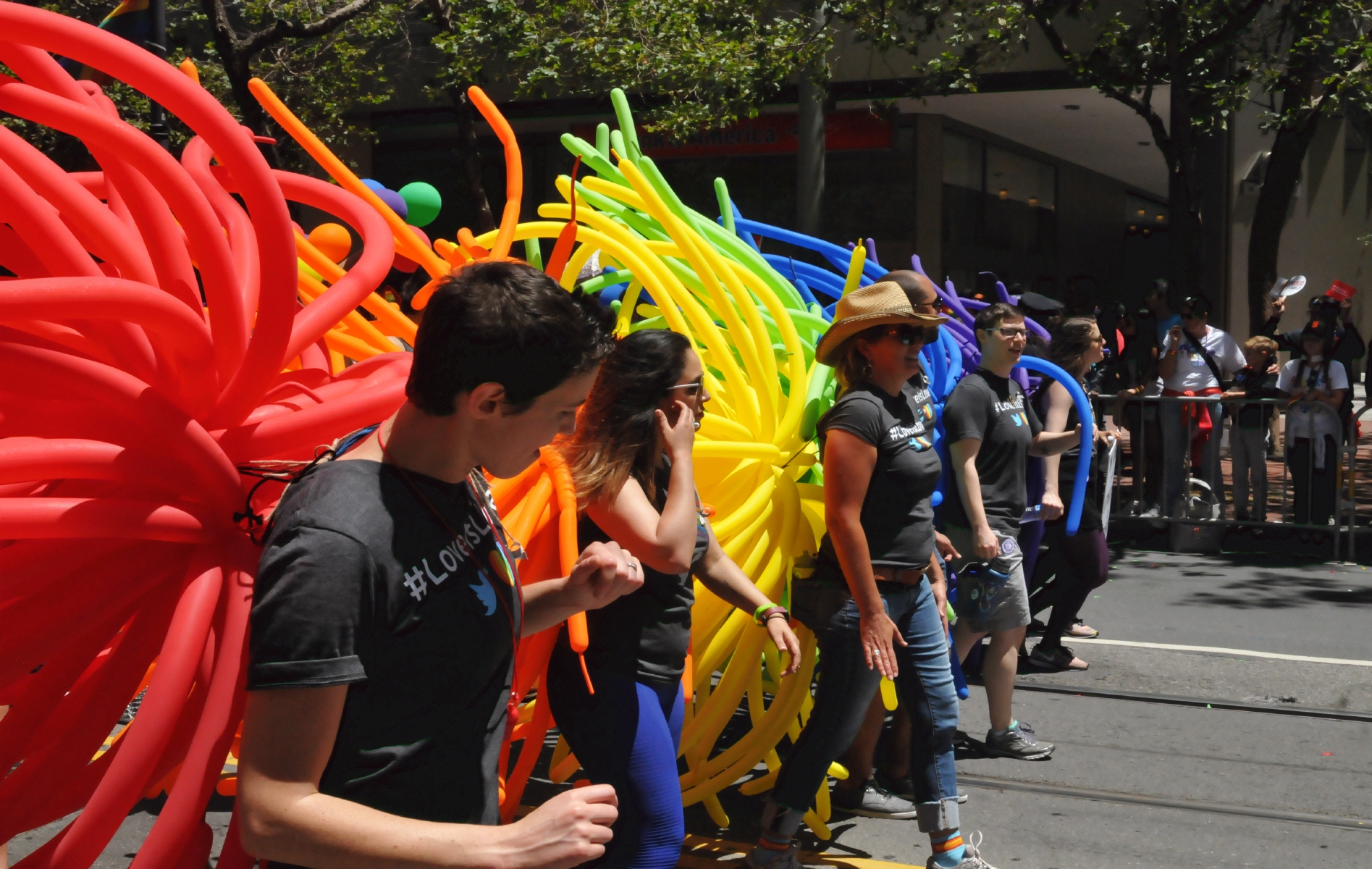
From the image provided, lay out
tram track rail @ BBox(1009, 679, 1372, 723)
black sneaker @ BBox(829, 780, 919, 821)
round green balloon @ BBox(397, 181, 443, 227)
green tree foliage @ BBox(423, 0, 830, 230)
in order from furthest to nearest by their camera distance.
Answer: green tree foliage @ BBox(423, 0, 830, 230)
round green balloon @ BBox(397, 181, 443, 227)
tram track rail @ BBox(1009, 679, 1372, 723)
black sneaker @ BBox(829, 780, 919, 821)

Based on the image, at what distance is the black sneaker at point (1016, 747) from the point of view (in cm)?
538

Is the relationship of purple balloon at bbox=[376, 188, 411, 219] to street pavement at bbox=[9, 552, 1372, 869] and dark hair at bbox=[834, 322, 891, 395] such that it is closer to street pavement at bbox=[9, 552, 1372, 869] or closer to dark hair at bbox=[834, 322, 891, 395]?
dark hair at bbox=[834, 322, 891, 395]

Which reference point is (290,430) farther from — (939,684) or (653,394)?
(939,684)

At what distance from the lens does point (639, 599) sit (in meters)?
3.22

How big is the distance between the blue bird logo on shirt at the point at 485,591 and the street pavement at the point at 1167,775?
2.73m

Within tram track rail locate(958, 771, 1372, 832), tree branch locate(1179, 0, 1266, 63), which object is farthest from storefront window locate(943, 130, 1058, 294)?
tram track rail locate(958, 771, 1372, 832)

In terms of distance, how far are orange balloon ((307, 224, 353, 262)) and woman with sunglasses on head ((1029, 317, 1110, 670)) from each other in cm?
369

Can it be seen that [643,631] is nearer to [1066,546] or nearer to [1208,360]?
[1066,546]

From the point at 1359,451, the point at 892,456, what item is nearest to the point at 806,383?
the point at 892,456

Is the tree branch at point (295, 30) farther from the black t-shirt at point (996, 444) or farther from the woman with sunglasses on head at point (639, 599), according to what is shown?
the woman with sunglasses on head at point (639, 599)

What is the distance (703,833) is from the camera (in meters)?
4.57

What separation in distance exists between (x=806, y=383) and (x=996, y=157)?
792 inches

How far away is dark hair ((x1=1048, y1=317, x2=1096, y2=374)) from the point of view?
6.62 m

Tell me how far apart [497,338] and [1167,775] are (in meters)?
4.43
